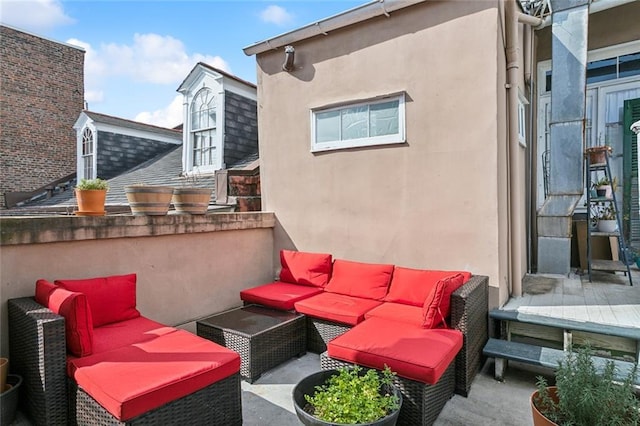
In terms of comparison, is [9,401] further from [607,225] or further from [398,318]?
[607,225]

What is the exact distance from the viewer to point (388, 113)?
4.57 m

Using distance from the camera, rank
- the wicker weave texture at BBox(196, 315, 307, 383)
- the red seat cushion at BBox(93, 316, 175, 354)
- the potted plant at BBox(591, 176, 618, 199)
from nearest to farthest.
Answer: the red seat cushion at BBox(93, 316, 175, 354)
the wicker weave texture at BBox(196, 315, 307, 383)
the potted plant at BBox(591, 176, 618, 199)

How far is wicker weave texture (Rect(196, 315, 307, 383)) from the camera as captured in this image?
3.35 metres

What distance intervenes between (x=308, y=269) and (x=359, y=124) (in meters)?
2.06

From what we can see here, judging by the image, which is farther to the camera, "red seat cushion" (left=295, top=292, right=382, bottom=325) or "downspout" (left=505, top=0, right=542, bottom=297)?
"downspout" (left=505, top=0, right=542, bottom=297)

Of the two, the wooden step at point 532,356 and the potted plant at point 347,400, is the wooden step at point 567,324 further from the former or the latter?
the potted plant at point 347,400

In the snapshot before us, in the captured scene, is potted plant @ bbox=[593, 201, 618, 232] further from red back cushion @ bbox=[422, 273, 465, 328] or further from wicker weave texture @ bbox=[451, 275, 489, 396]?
red back cushion @ bbox=[422, 273, 465, 328]

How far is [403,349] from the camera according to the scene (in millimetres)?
2738

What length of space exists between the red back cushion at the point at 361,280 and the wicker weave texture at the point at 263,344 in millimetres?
692

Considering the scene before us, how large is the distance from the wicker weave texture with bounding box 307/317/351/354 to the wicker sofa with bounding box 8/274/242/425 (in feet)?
4.45

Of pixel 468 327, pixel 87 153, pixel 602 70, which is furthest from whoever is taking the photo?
pixel 87 153

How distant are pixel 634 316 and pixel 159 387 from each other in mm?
4118

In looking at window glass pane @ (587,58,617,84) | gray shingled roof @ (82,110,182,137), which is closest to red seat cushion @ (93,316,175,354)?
window glass pane @ (587,58,617,84)

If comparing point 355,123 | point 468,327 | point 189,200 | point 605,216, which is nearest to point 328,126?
point 355,123
